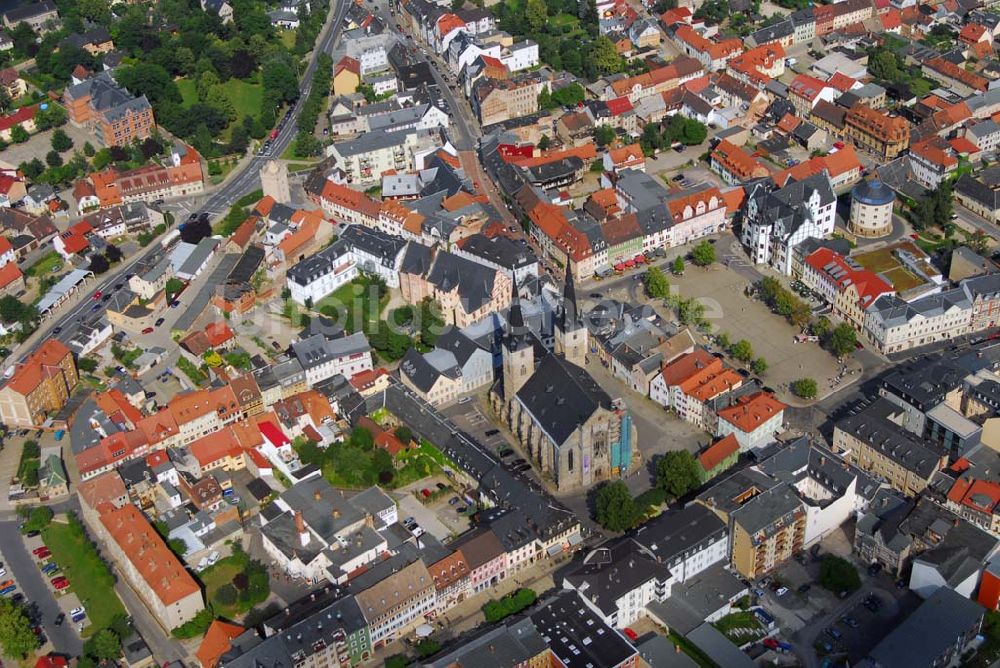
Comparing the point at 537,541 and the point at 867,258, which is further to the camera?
the point at 867,258

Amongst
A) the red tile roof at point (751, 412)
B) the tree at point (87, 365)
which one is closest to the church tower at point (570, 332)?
the red tile roof at point (751, 412)

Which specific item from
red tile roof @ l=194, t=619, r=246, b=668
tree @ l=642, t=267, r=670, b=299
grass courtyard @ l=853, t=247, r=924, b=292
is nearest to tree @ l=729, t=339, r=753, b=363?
tree @ l=642, t=267, r=670, b=299

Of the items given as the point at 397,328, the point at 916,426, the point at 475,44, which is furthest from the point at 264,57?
the point at 916,426

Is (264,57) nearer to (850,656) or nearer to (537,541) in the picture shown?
(537,541)

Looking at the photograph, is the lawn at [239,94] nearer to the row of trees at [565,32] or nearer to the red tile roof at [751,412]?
the row of trees at [565,32]

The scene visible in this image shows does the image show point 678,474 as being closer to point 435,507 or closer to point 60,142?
point 435,507

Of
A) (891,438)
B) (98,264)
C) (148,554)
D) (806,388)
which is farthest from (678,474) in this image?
(98,264)
